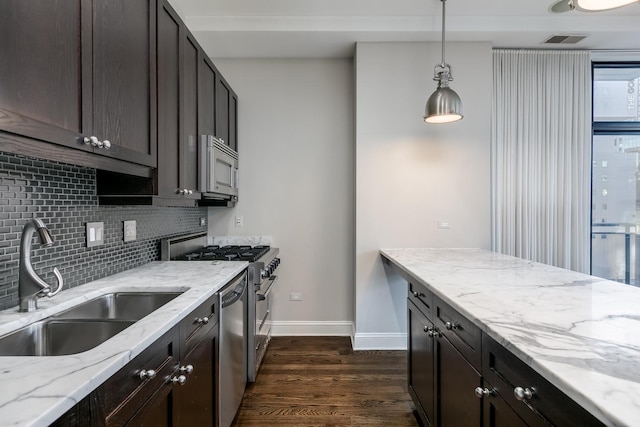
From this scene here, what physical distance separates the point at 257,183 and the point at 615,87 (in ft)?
12.1

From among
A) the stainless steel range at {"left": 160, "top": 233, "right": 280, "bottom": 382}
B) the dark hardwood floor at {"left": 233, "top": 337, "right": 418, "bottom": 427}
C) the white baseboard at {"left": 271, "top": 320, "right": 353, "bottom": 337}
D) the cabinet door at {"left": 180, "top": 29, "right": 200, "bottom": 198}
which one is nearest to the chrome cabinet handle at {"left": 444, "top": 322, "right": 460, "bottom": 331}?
the dark hardwood floor at {"left": 233, "top": 337, "right": 418, "bottom": 427}

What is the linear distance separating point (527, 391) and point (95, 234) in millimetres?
1875

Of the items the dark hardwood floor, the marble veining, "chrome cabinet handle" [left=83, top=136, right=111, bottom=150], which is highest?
"chrome cabinet handle" [left=83, top=136, right=111, bottom=150]

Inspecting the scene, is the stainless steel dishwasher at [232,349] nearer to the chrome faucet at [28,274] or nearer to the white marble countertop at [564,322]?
the chrome faucet at [28,274]

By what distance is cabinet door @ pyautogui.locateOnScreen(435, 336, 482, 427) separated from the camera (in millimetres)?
1221

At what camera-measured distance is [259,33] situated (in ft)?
9.46

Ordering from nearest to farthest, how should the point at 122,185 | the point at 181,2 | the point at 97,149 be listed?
the point at 97,149
the point at 122,185
the point at 181,2

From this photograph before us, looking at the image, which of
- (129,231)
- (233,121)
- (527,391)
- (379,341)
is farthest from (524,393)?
(233,121)

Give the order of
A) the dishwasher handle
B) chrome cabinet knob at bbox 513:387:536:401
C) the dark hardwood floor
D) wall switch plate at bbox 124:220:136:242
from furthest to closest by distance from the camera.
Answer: the dark hardwood floor, wall switch plate at bbox 124:220:136:242, the dishwasher handle, chrome cabinet knob at bbox 513:387:536:401

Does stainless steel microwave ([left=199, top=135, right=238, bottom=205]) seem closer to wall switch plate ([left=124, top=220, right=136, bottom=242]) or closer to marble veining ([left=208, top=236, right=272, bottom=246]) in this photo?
wall switch plate ([left=124, top=220, right=136, bottom=242])

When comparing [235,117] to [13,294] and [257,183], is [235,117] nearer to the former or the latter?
[257,183]

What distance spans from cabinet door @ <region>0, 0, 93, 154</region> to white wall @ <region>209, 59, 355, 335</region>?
2205mm

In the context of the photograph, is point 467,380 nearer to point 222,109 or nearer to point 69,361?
point 69,361

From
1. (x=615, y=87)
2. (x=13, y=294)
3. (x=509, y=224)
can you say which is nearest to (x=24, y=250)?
(x=13, y=294)
